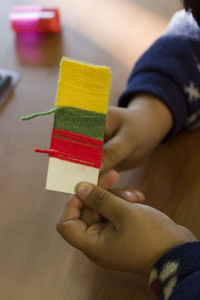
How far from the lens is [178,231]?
41 centimetres

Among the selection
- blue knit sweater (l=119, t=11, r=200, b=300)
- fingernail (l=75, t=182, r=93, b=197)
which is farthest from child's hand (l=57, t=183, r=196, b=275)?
blue knit sweater (l=119, t=11, r=200, b=300)

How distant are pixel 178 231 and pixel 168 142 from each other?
0.66ft

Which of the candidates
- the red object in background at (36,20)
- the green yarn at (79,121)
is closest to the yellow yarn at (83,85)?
the green yarn at (79,121)

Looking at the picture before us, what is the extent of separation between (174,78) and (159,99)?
0.15 ft

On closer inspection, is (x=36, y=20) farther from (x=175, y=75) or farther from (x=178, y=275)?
(x=178, y=275)

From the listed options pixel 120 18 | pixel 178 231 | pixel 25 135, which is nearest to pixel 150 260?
pixel 178 231

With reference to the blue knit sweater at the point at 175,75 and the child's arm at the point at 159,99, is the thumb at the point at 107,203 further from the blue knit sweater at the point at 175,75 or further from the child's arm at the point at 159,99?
the blue knit sweater at the point at 175,75

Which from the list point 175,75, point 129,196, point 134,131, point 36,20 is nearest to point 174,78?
point 175,75

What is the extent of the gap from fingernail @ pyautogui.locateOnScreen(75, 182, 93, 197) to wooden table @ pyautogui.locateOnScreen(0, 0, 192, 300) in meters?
0.11

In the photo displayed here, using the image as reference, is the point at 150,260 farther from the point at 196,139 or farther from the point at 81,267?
the point at 196,139

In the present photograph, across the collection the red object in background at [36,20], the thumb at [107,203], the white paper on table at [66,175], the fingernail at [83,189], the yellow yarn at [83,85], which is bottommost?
the thumb at [107,203]

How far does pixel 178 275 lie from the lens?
1.22 feet

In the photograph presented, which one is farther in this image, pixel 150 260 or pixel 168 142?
pixel 168 142

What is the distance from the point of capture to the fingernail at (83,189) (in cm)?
38
